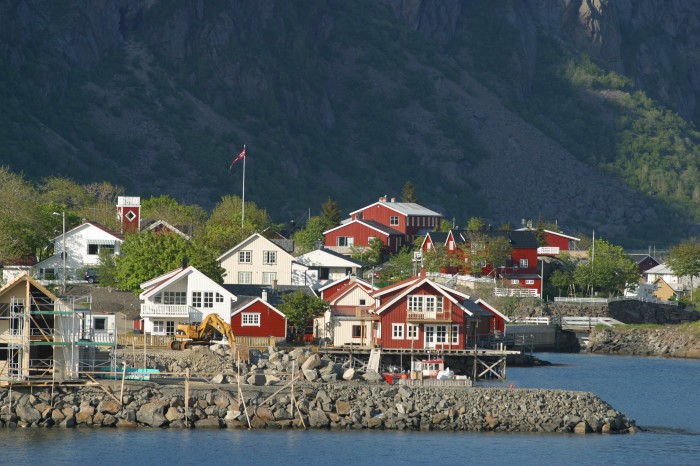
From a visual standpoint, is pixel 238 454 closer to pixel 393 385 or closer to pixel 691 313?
pixel 393 385

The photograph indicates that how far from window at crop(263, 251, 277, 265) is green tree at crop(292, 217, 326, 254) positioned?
39317mm

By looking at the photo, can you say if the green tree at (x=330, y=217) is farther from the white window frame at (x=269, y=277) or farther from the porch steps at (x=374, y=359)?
the porch steps at (x=374, y=359)

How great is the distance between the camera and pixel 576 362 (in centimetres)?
11225

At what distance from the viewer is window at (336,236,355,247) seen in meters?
160

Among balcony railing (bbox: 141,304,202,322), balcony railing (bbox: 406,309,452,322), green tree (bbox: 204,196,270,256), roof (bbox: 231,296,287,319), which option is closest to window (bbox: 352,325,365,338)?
roof (bbox: 231,296,287,319)

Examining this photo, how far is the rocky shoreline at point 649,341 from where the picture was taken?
12319 centimetres

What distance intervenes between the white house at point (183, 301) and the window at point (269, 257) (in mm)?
19928

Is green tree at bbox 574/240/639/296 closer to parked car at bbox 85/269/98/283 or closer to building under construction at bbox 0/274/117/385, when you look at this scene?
parked car at bbox 85/269/98/283

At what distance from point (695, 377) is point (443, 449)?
40.5 m

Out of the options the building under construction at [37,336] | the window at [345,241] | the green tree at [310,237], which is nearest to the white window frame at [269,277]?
the green tree at [310,237]

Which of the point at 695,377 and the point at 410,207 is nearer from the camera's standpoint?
the point at 695,377

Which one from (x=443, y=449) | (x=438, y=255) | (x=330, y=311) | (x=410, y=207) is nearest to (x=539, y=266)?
(x=438, y=255)

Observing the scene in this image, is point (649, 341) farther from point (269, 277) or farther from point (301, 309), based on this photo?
point (301, 309)

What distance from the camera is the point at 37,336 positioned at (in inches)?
2854
